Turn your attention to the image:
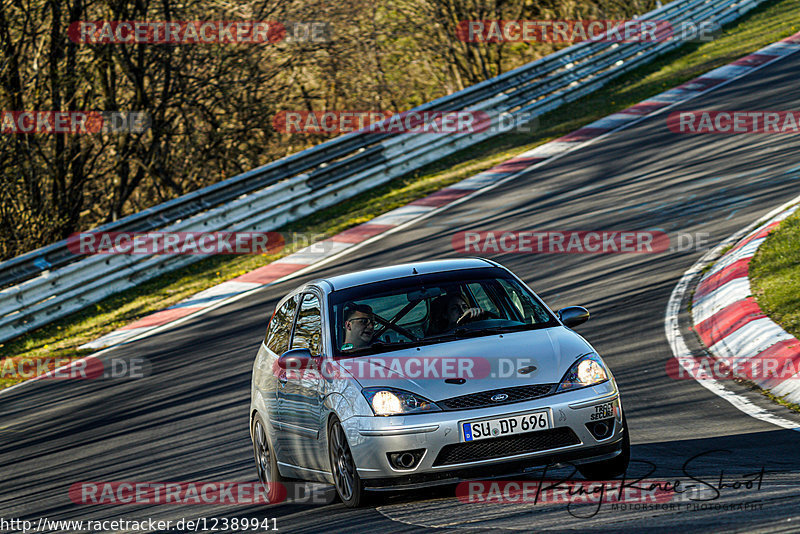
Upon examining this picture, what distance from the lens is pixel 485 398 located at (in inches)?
239

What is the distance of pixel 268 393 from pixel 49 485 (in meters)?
2.39

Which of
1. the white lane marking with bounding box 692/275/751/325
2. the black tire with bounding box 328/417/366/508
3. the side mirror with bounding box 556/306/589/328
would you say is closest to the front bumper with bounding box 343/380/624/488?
the black tire with bounding box 328/417/366/508

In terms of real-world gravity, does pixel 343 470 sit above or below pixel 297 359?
below

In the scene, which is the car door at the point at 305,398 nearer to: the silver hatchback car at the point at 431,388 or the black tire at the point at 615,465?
the silver hatchback car at the point at 431,388

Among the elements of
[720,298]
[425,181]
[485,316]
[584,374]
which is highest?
[425,181]

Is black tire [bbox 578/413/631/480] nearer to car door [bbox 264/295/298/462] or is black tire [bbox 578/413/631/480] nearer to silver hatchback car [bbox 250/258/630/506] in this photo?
silver hatchback car [bbox 250/258/630/506]

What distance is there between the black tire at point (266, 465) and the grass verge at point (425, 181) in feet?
20.9

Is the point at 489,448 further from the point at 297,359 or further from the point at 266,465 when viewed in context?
the point at 266,465

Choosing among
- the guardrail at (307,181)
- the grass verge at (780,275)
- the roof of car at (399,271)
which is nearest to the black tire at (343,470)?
the roof of car at (399,271)

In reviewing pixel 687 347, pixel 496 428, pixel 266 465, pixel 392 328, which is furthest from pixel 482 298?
pixel 687 347

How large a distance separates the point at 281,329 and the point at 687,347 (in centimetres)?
392

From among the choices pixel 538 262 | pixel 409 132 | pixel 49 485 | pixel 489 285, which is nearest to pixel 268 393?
pixel 489 285

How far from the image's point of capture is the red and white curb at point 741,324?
333 inches

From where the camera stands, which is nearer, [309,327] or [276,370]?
[309,327]
